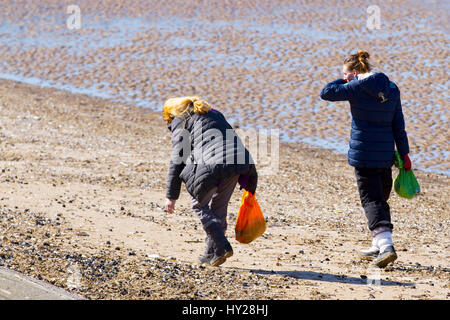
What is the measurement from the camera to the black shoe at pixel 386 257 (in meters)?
5.89

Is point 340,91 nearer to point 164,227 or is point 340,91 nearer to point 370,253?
point 370,253

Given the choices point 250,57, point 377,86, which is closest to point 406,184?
point 377,86

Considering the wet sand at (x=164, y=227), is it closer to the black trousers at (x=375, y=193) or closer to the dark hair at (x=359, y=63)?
the black trousers at (x=375, y=193)

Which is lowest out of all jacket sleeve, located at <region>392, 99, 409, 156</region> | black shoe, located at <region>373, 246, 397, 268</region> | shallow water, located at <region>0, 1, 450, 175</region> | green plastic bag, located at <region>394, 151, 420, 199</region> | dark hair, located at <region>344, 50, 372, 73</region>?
black shoe, located at <region>373, 246, 397, 268</region>

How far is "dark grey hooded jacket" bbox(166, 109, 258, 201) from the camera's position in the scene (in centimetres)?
544

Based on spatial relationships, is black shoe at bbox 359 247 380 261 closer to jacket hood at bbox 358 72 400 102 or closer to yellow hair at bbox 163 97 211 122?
jacket hood at bbox 358 72 400 102

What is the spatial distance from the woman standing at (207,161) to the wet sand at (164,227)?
1.50 ft

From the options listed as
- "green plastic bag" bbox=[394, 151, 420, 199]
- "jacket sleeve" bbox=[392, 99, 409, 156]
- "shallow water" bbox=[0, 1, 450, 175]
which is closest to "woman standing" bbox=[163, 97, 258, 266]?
"jacket sleeve" bbox=[392, 99, 409, 156]

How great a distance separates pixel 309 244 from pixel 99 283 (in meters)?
2.30

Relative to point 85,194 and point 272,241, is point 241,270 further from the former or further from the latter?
point 85,194

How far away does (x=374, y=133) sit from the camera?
19.3ft

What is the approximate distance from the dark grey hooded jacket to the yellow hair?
0.04 meters

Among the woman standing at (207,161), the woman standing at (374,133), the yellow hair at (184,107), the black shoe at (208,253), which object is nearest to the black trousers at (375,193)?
the woman standing at (374,133)

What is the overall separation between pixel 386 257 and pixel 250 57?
12251mm
